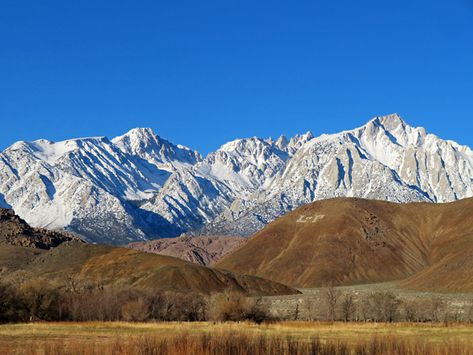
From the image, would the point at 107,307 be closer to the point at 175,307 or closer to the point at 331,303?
the point at 175,307

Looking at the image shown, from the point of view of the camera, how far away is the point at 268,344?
3234 centimetres

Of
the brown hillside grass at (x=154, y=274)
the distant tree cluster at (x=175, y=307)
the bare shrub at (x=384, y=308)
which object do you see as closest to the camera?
the distant tree cluster at (x=175, y=307)

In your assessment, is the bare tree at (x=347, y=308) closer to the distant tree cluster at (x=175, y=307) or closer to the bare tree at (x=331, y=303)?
the distant tree cluster at (x=175, y=307)

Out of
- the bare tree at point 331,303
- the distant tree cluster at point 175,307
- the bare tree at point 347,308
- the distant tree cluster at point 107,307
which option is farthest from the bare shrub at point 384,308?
the distant tree cluster at point 107,307

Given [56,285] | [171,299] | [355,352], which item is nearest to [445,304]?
[171,299]

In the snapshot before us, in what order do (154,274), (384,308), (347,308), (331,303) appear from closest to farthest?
(384,308), (347,308), (331,303), (154,274)

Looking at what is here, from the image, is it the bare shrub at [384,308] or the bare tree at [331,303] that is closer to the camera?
the bare shrub at [384,308]

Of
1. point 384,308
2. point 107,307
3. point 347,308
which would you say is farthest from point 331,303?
point 107,307

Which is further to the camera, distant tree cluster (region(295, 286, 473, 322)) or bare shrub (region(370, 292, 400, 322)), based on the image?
bare shrub (region(370, 292, 400, 322))

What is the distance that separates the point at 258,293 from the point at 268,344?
15051 centimetres

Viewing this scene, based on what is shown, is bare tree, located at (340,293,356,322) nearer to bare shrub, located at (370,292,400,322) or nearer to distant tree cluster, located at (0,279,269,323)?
bare shrub, located at (370,292,400,322)

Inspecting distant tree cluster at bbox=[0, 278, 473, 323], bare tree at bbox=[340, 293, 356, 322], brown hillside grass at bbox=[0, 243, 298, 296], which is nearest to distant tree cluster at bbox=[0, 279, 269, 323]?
distant tree cluster at bbox=[0, 278, 473, 323]

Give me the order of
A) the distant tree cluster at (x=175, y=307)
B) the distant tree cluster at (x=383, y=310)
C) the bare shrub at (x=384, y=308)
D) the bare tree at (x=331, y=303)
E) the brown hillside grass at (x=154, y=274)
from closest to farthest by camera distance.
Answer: the distant tree cluster at (x=175, y=307) < the distant tree cluster at (x=383, y=310) < the bare shrub at (x=384, y=308) < the bare tree at (x=331, y=303) < the brown hillside grass at (x=154, y=274)

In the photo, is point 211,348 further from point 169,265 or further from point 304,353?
point 169,265
